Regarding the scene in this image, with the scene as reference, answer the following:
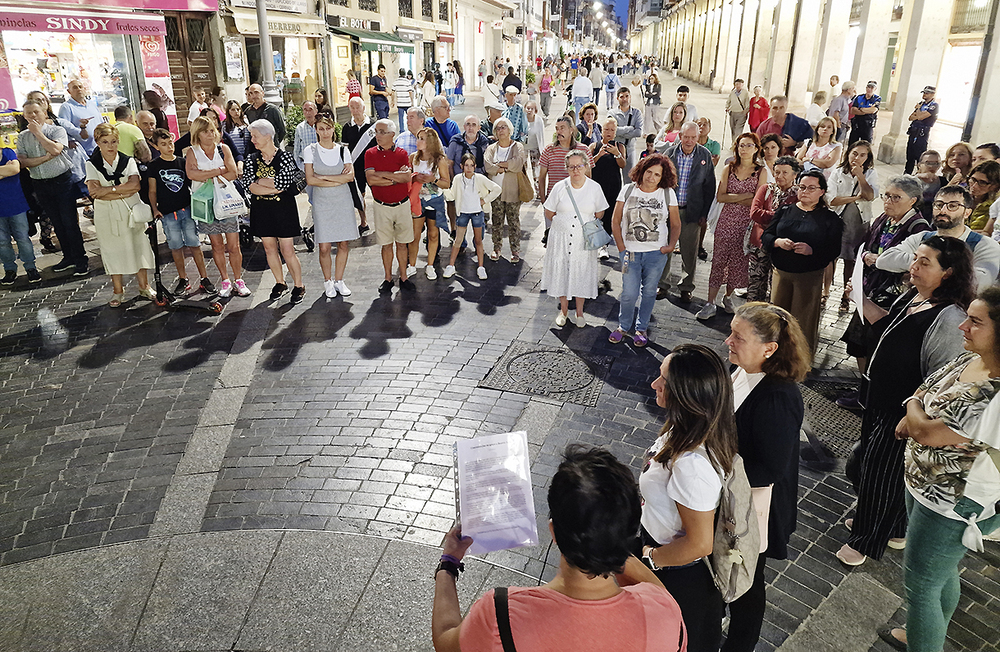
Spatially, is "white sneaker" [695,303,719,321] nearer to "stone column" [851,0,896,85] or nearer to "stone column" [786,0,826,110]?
"stone column" [851,0,896,85]

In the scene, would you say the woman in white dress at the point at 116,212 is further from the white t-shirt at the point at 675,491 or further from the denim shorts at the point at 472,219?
the white t-shirt at the point at 675,491

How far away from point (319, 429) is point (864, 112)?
625 inches

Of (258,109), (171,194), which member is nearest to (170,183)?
(171,194)

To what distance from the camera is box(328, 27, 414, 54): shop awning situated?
2756 centimetres

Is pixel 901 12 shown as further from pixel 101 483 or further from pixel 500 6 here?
pixel 500 6

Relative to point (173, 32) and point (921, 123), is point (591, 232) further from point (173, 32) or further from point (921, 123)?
point (173, 32)

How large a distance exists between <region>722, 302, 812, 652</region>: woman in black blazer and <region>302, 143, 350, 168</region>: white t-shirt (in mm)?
6008

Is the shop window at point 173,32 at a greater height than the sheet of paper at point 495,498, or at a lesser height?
greater

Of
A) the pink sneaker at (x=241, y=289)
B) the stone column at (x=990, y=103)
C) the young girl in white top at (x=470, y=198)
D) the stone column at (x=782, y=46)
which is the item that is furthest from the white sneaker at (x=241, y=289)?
the stone column at (x=782, y=46)

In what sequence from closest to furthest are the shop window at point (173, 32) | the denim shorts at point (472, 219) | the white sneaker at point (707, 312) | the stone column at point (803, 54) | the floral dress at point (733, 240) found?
the floral dress at point (733, 240)
the white sneaker at point (707, 312)
the denim shorts at point (472, 219)
the shop window at point (173, 32)
the stone column at point (803, 54)

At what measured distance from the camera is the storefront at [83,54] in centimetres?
1355

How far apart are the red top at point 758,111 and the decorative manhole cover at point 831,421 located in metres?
10.2

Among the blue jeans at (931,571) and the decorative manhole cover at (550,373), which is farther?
the decorative manhole cover at (550,373)

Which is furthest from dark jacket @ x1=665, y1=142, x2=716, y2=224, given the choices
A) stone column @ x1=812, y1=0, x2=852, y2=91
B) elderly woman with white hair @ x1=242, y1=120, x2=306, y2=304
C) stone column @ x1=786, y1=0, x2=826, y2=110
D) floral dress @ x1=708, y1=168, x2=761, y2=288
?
stone column @ x1=786, y1=0, x2=826, y2=110
